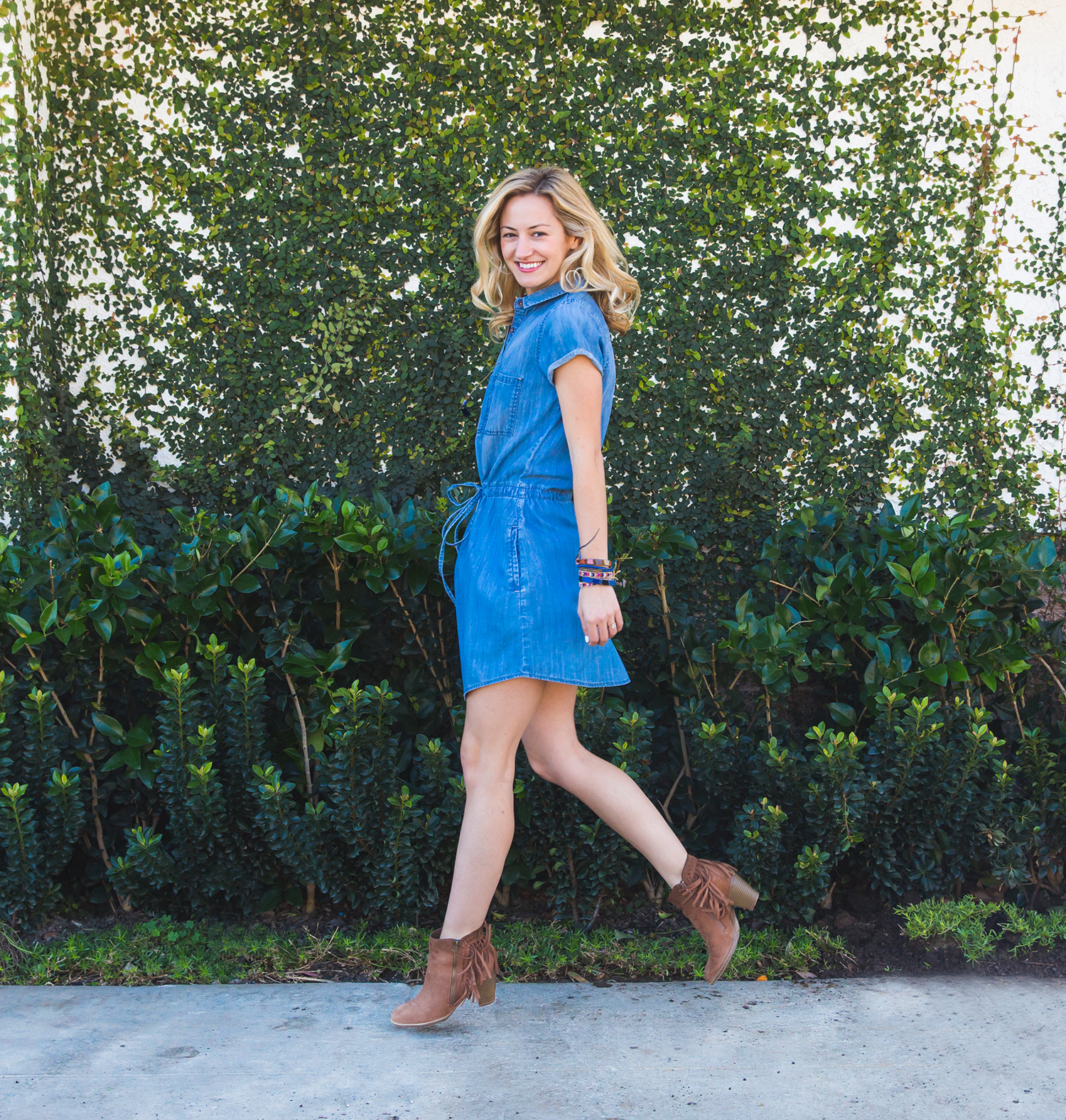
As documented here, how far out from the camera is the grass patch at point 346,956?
2.80 m

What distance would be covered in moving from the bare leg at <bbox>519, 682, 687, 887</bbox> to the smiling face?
3.36 ft

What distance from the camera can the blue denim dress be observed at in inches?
93.0

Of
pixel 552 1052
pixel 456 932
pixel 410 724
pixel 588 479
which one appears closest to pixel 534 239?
pixel 588 479

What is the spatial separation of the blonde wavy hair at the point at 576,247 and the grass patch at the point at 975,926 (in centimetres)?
189

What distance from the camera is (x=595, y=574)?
7.49 ft

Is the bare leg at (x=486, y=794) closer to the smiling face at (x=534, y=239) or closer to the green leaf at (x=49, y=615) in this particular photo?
the smiling face at (x=534, y=239)

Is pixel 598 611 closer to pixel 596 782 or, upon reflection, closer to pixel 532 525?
pixel 532 525

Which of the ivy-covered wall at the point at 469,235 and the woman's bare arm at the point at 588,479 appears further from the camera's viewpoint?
the ivy-covered wall at the point at 469,235

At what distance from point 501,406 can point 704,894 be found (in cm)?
133

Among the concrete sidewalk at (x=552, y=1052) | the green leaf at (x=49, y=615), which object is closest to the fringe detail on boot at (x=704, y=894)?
the concrete sidewalk at (x=552, y=1052)

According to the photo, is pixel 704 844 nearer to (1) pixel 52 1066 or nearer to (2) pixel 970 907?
(2) pixel 970 907

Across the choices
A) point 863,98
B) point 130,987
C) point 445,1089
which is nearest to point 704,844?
point 445,1089

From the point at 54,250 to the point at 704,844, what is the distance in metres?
3.01

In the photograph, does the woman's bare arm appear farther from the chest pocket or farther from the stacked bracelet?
the chest pocket
